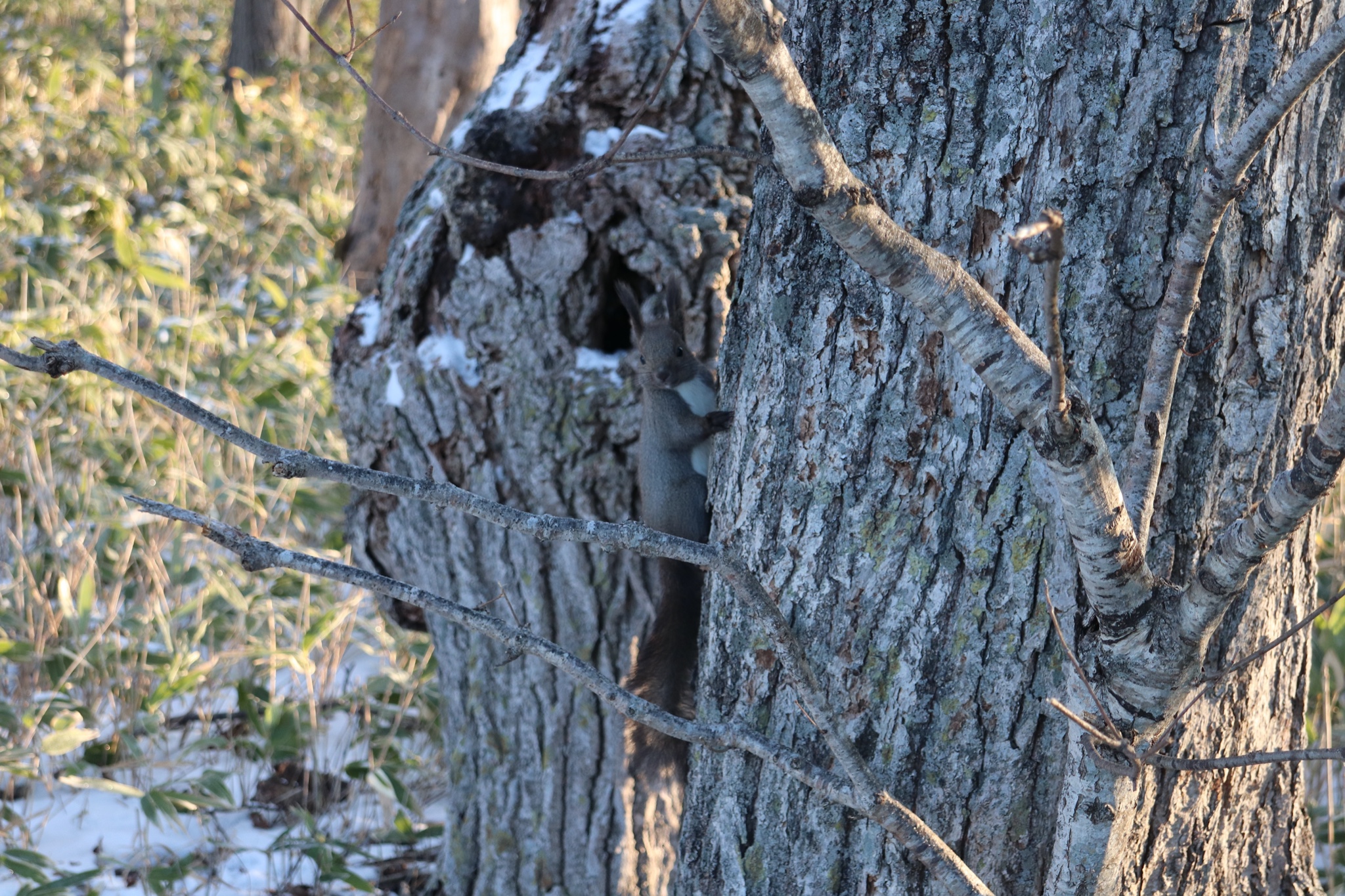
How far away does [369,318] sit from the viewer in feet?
8.47

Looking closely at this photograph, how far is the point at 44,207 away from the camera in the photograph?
547 centimetres

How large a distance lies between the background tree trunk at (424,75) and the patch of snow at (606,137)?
10.4ft

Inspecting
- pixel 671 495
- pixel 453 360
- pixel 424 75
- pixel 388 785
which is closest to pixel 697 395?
pixel 671 495

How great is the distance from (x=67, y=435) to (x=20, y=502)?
0.72 m

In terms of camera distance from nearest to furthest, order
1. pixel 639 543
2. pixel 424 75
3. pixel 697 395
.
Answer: pixel 639 543
pixel 697 395
pixel 424 75

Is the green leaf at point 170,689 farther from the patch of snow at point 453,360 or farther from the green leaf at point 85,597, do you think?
the patch of snow at point 453,360

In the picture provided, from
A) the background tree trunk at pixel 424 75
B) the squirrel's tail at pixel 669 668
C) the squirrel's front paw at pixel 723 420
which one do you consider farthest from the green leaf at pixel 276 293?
the squirrel's front paw at pixel 723 420

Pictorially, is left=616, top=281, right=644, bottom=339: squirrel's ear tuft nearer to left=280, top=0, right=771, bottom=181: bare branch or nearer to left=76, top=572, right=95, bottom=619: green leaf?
left=280, top=0, right=771, bottom=181: bare branch

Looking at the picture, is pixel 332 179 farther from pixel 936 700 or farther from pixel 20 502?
pixel 936 700

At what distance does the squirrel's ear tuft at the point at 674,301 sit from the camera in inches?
94.5

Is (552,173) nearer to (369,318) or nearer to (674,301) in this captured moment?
(674,301)

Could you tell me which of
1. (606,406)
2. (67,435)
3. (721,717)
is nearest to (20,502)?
(67,435)

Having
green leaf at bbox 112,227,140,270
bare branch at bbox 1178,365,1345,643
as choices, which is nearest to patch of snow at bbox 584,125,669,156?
bare branch at bbox 1178,365,1345,643

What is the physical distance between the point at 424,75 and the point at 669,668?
4087 millimetres
